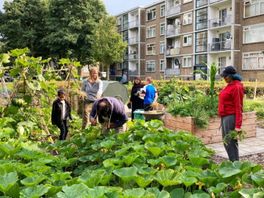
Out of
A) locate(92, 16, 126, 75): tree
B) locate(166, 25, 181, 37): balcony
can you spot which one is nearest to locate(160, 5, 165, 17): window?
locate(166, 25, 181, 37): balcony

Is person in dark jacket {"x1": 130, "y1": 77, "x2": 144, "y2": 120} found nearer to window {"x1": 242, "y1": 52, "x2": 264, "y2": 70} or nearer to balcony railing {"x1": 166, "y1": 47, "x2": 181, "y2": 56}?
window {"x1": 242, "y1": 52, "x2": 264, "y2": 70}

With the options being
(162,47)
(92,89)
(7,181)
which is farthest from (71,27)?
(7,181)

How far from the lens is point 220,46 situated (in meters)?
33.3

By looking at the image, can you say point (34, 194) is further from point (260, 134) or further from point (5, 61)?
point (260, 134)

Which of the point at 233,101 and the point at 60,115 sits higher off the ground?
the point at 233,101

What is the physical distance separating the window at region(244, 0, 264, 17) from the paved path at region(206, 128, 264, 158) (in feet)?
74.4

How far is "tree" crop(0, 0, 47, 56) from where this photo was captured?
37656 millimetres

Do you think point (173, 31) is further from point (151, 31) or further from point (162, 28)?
point (151, 31)

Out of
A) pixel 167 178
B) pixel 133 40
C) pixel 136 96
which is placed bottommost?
pixel 167 178

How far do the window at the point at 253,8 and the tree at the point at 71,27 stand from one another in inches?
594

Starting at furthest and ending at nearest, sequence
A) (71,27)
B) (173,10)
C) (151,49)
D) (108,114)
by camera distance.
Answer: (151,49), (173,10), (71,27), (108,114)

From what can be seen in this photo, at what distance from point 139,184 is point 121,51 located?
3624cm

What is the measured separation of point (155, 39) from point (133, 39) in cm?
521

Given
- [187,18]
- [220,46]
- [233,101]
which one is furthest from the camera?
[187,18]
